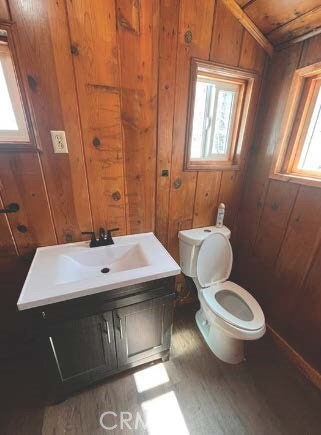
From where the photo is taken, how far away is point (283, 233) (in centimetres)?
135

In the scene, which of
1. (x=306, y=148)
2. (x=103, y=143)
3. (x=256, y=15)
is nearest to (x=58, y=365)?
(x=103, y=143)

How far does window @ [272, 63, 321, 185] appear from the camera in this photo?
1.16m

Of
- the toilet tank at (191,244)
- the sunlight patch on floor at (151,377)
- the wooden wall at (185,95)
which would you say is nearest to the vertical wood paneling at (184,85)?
the wooden wall at (185,95)

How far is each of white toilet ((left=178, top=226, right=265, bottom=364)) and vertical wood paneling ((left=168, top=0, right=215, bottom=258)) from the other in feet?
Answer: 0.67

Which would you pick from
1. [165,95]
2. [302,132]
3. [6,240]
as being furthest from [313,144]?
[6,240]

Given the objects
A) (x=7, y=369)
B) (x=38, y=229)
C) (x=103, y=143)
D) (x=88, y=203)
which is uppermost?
(x=103, y=143)

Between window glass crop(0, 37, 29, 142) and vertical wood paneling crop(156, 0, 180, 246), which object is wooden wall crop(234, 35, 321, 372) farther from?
window glass crop(0, 37, 29, 142)

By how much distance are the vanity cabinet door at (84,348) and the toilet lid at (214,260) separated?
73 cm

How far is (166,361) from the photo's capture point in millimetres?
1325

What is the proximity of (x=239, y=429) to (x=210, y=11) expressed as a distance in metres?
2.28

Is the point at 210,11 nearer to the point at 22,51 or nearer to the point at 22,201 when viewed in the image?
the point at 22,51

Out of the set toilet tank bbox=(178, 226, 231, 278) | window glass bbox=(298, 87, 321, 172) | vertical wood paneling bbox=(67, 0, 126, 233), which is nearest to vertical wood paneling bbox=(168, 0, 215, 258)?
toilet tank bbox=(178, 226, 231, 278)

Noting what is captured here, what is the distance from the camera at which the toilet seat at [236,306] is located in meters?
1.16

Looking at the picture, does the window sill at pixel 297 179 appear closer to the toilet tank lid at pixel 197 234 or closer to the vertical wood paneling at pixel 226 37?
the toilet tank lid at pixel 197 234
